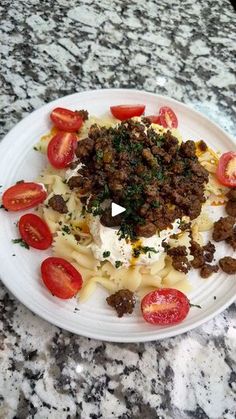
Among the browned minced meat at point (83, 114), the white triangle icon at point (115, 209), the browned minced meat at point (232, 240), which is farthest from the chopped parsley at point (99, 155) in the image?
the browned minced meat at point (232, 240)

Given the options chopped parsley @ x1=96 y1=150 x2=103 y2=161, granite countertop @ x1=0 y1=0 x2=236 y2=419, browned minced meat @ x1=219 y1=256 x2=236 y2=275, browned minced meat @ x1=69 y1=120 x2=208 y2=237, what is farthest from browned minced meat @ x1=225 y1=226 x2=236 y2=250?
chopped parsley @ x1=96 y1=150 x2=103 y2=161

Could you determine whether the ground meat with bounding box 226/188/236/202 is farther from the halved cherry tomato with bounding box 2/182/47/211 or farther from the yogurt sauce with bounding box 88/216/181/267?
the halved cherry tomato with bounding box 2/182/47/211

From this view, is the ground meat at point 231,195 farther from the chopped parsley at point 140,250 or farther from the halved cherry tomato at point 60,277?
the halved cherry tomato at point 60,277

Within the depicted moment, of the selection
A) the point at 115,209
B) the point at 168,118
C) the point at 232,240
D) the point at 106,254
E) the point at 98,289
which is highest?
the point at 168,118

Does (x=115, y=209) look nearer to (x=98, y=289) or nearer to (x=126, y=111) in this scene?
(x=98, y=289)

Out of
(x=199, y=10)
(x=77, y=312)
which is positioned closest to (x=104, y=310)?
(x=77, y=312)

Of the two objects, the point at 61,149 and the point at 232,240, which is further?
the point at 61,149

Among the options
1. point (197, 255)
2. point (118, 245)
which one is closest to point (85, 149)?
point (118, 245)

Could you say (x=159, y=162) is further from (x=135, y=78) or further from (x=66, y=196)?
(x=135, y=78)
